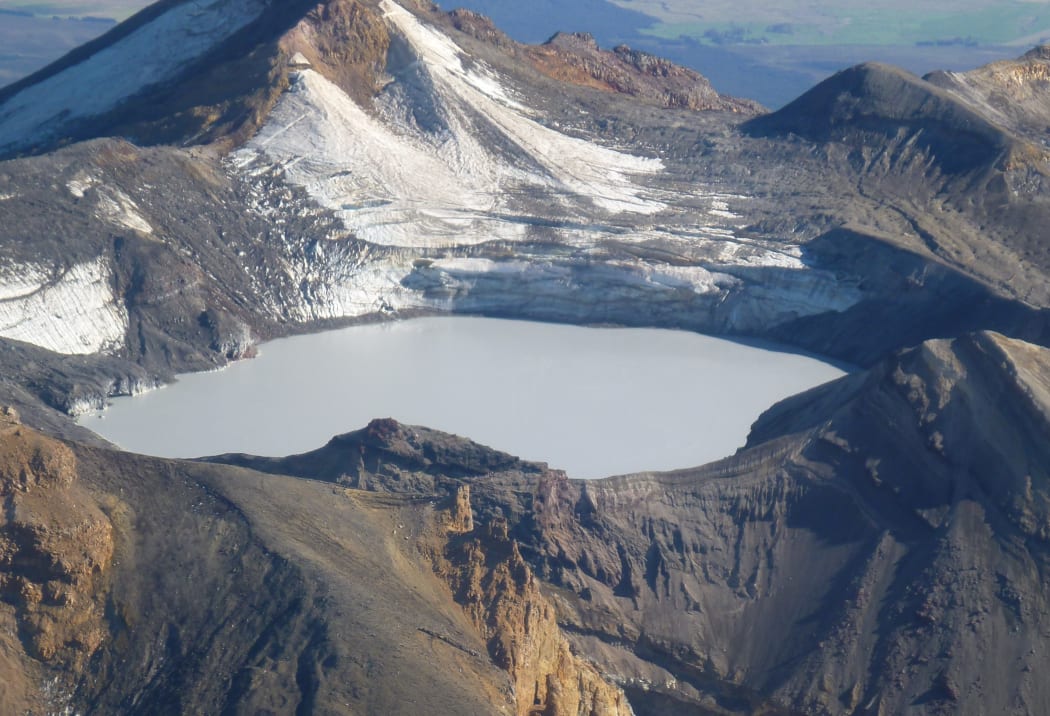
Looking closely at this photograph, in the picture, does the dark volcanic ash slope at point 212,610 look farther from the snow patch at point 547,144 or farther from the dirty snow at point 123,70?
the dirty snow at point 123,70

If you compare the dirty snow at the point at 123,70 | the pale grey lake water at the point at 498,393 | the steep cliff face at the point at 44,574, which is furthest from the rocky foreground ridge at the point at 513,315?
the pale grey lake water at the point at 498,393

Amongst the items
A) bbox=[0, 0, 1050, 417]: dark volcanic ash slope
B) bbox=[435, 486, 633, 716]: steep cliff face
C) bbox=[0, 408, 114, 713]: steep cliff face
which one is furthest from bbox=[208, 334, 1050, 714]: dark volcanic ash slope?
bbox=[0, 0, 1050, 417]: dark volcanic ash slope

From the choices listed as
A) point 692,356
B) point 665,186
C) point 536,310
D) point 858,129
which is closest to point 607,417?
point 692,356

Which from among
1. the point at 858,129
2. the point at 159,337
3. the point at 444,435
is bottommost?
the point at 159,337

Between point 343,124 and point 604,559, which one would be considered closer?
point 604,559

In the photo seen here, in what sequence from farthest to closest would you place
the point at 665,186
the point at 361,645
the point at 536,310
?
1. the point at 665,186
2. the point at 536,310
3. the point at 361,645

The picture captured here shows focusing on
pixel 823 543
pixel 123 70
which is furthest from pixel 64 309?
pixel 823 543

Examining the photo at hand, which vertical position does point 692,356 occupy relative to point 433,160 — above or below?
below

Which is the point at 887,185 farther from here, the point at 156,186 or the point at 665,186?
the point at 156,186
